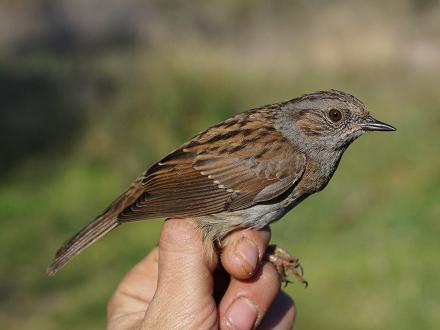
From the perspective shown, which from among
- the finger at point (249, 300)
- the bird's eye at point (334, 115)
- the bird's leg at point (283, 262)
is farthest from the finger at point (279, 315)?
the bird's eye at point (334, 115)

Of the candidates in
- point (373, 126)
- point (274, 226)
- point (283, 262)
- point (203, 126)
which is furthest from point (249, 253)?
point (203, 126)

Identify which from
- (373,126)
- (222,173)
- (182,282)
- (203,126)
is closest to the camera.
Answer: (182,282)

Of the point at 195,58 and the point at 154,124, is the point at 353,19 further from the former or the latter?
the point at 154,124

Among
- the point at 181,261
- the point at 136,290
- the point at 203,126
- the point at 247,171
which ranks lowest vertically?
the point at 203,126

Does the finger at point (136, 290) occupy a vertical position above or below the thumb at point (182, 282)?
below

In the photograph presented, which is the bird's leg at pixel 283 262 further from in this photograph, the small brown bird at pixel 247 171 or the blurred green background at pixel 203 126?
the blurred green background at pixel 203 126

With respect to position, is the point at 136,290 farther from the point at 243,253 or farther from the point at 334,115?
the point at 334,115
